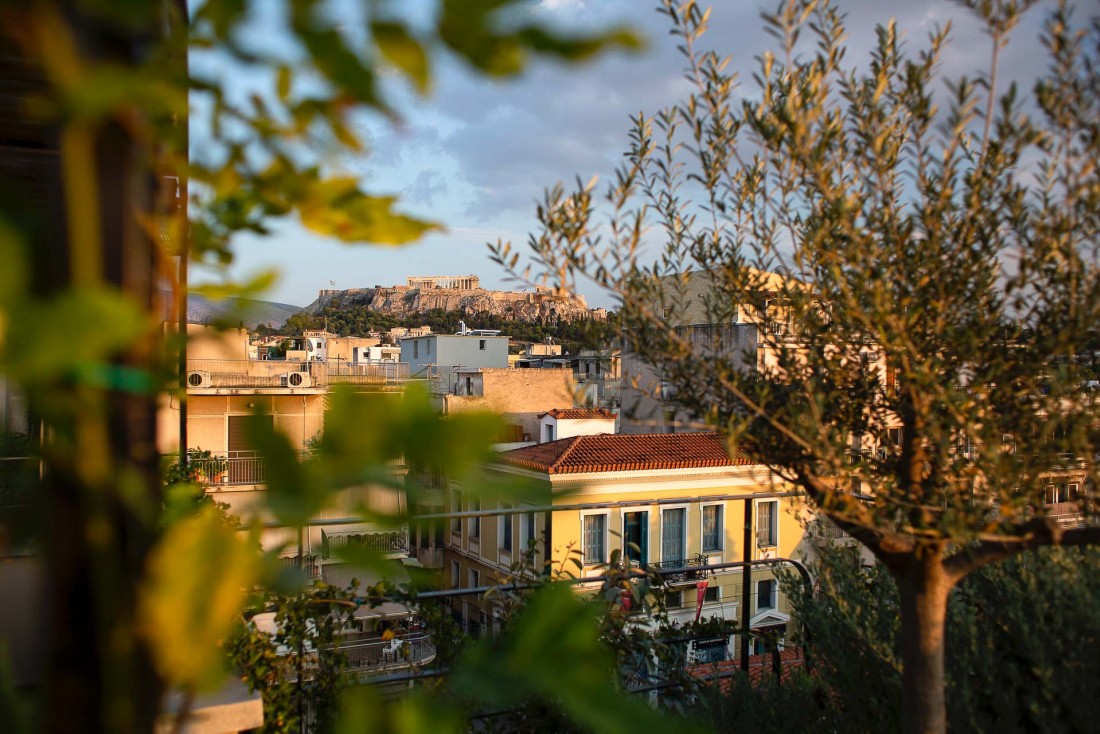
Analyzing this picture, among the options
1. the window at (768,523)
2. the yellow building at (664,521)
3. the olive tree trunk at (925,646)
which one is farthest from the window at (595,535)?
the olive tree trunk at (925,646)

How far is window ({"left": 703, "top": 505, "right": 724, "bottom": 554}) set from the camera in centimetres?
1947

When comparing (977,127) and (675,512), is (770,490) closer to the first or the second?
(977,127)

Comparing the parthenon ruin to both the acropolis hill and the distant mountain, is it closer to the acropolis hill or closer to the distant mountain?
the acropolis hill

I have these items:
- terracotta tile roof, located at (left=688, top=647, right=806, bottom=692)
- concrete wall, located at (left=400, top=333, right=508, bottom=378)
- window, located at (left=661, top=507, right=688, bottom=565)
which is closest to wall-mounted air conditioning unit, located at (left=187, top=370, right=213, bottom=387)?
terracotta tile roof, located at (left=688, top=647, right=806, bottom=692)

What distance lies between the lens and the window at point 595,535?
727 inches

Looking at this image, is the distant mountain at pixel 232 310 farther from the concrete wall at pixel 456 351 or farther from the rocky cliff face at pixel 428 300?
the rocky cliff face at pixel 428 300

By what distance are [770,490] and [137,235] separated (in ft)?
7.22

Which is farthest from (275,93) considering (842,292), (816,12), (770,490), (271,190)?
(816,12)

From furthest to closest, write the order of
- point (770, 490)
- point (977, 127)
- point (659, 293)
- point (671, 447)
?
point (671, 447), point (659, 293), point (770, 490), point (977, 127)

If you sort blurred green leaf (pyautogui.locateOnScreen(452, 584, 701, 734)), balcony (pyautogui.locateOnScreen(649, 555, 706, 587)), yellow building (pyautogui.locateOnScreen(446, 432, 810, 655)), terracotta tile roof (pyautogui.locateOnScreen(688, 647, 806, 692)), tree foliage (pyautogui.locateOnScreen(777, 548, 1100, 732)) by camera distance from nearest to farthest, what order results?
blurred green leaf (pyautogui.locateOnScreen(452, 584, 701, 734)) → tree foliage (pyautogui.locateOnScreen(777, 548, 1100, 732)) → terracotta tile roof (pyautogui.locateOnScreen(688, 647, 806, 692)) → balcony (pyautogui.locateOnScreen(649, 555, 706, 587)) → yellow building (pyautogui.locateOnScreen(446, 432, 810, 655))

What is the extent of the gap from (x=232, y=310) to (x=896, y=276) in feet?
6.95

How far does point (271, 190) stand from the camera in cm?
52

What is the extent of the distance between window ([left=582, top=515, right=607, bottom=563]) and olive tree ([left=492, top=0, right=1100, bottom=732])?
16.1 metres

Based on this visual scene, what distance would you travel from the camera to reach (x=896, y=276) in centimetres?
228
